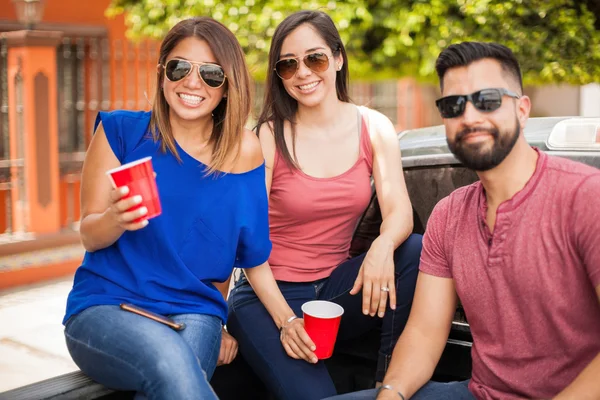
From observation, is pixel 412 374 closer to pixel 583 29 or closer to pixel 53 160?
pixel 583 29

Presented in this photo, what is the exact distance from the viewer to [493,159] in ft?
7.52

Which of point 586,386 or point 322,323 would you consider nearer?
point 586,386

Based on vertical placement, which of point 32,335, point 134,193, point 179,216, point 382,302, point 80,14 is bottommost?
point 32,335

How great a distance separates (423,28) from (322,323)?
5.88 m

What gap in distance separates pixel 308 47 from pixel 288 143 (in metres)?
0.42

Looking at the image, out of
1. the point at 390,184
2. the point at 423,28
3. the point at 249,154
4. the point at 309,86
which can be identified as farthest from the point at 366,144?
the point at 423,28

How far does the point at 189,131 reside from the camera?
281 centimetres

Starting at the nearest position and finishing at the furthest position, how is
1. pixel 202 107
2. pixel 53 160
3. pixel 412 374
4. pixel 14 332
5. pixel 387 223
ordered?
pixel 412 374 < pixel 202 107 < pixel 387 223 < pixel 14 332 < pixel 53 160

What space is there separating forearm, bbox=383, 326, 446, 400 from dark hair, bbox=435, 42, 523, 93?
0.91 meters

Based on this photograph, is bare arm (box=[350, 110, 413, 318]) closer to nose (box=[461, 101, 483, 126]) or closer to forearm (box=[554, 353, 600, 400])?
nose (box=[461, 101, 483, 126])

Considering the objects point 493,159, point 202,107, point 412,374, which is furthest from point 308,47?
point 412,374

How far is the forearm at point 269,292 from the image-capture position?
289cm

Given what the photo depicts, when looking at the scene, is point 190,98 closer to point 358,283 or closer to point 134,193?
point 134,193

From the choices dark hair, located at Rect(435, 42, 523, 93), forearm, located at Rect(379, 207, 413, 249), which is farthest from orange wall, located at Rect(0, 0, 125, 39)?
dark hair, located at Rect(435, 42, 523, 93)
